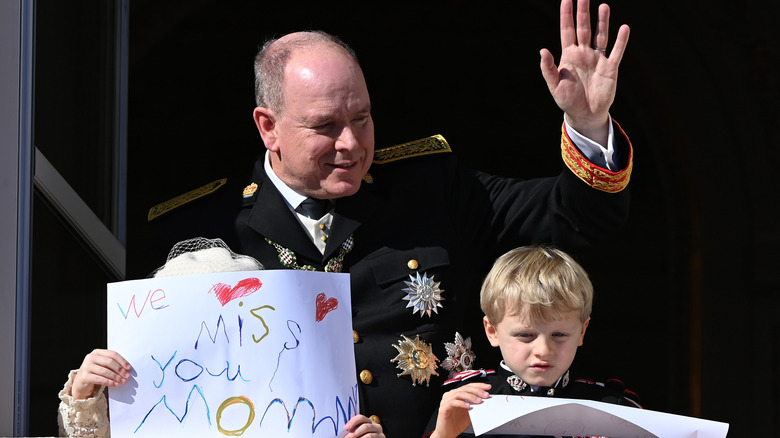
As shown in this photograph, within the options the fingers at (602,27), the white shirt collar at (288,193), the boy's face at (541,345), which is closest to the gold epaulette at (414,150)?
the white shirt collar at (288,193)

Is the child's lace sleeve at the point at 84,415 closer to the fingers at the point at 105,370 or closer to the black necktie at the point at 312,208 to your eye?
the fingers at the point at 105,370

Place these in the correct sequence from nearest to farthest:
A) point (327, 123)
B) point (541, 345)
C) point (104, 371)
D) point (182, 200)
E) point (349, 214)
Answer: point (104, 371) < point (541, 345) < point (327, 123) < point (349, 214) < point (182, 200)

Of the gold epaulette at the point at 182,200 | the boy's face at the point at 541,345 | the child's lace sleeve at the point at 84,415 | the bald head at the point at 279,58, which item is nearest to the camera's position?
the child's lace sleeve at the point at 84,415

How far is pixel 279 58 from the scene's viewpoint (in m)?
3.10

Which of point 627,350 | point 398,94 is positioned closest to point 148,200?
point 398,94

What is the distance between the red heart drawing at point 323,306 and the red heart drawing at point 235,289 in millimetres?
121

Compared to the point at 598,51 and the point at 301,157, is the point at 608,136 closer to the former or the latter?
the point at 598,51

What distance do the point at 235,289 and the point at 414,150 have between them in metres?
0.98

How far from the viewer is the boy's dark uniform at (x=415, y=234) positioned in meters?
2.90

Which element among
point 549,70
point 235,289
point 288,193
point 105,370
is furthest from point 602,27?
point 105,370

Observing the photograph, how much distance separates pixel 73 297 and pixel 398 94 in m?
3.81

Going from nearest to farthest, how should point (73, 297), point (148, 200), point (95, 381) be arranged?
point (95, 381) < point (73, 297) < point (148, 200)

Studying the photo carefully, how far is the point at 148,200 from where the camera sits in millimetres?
6559

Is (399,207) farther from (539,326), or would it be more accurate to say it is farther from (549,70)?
(539,326)
